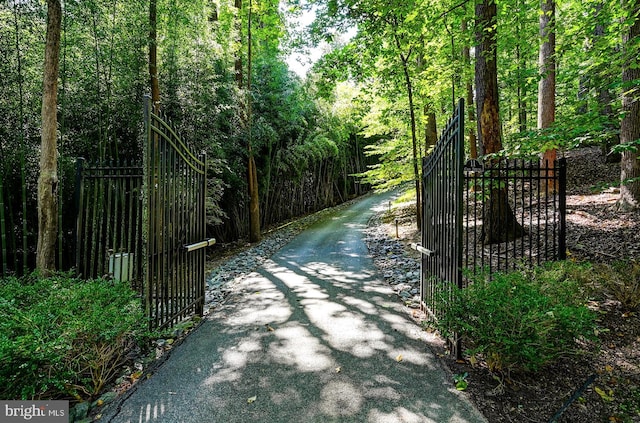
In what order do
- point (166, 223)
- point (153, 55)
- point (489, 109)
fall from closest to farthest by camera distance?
point (166, 223) < point (489, 109) < point (153, 55)

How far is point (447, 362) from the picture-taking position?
2.89 meters

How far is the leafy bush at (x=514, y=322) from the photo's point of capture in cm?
237

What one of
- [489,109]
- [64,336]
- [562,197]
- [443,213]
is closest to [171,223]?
[64,336]

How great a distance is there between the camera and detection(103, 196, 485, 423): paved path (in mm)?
2254

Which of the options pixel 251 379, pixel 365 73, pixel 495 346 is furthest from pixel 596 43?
pixel 251 379

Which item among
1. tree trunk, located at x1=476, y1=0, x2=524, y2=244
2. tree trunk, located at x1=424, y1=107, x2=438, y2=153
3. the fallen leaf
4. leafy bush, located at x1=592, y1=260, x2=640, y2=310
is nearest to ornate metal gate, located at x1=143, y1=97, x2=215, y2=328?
the fallen leaf

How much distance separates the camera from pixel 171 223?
11.4ft

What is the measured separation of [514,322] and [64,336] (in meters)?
2.98

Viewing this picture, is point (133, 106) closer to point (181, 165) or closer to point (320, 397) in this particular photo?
point (181, 165)

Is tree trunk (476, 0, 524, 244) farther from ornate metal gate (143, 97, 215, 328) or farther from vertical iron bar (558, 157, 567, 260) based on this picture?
ornate metal gate (143, 97, 215, 328)

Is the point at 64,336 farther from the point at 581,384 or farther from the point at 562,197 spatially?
the point at 562,197

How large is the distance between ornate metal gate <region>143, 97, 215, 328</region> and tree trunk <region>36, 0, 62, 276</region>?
5.15 feet

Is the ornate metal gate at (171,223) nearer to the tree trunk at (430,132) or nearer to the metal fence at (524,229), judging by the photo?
the metal fence at (524,229)

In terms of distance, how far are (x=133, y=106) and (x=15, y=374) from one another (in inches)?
215
